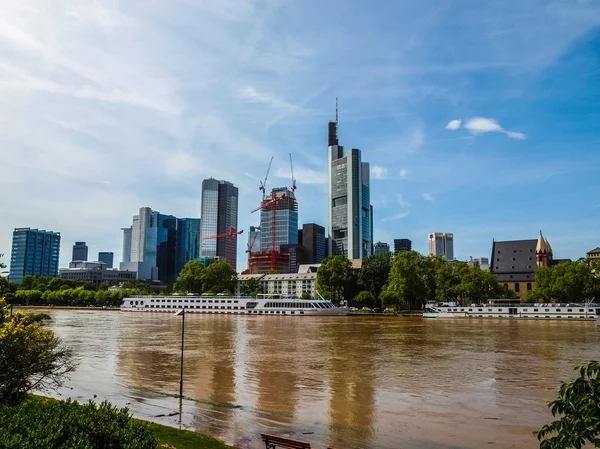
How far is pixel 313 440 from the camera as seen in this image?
17781mm

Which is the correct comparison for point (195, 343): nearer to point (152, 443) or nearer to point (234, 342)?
point (234, 342)

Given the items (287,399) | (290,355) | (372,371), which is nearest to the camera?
(287,399)

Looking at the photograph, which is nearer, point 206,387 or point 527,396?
point 527,396

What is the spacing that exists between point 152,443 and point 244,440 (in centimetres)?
846

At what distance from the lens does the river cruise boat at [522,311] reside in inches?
3935

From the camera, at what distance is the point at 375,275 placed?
147125 millimetres

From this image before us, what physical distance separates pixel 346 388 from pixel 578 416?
22.5m

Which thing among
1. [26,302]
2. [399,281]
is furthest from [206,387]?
[26,302]

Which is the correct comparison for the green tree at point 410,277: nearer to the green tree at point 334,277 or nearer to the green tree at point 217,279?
the green tree at point 334,277

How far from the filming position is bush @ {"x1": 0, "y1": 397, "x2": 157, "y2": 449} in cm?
893

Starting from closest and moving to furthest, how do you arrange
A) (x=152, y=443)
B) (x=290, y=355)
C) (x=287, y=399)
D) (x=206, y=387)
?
1. (x=152, y=443)
2. (x=287, y=399)
3. (x=206, y=387)
4. (x=290, y=355)

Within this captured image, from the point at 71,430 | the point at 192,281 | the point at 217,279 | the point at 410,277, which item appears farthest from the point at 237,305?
the point at 71,430

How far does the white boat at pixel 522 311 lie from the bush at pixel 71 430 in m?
107

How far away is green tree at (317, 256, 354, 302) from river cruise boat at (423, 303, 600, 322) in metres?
33.3
